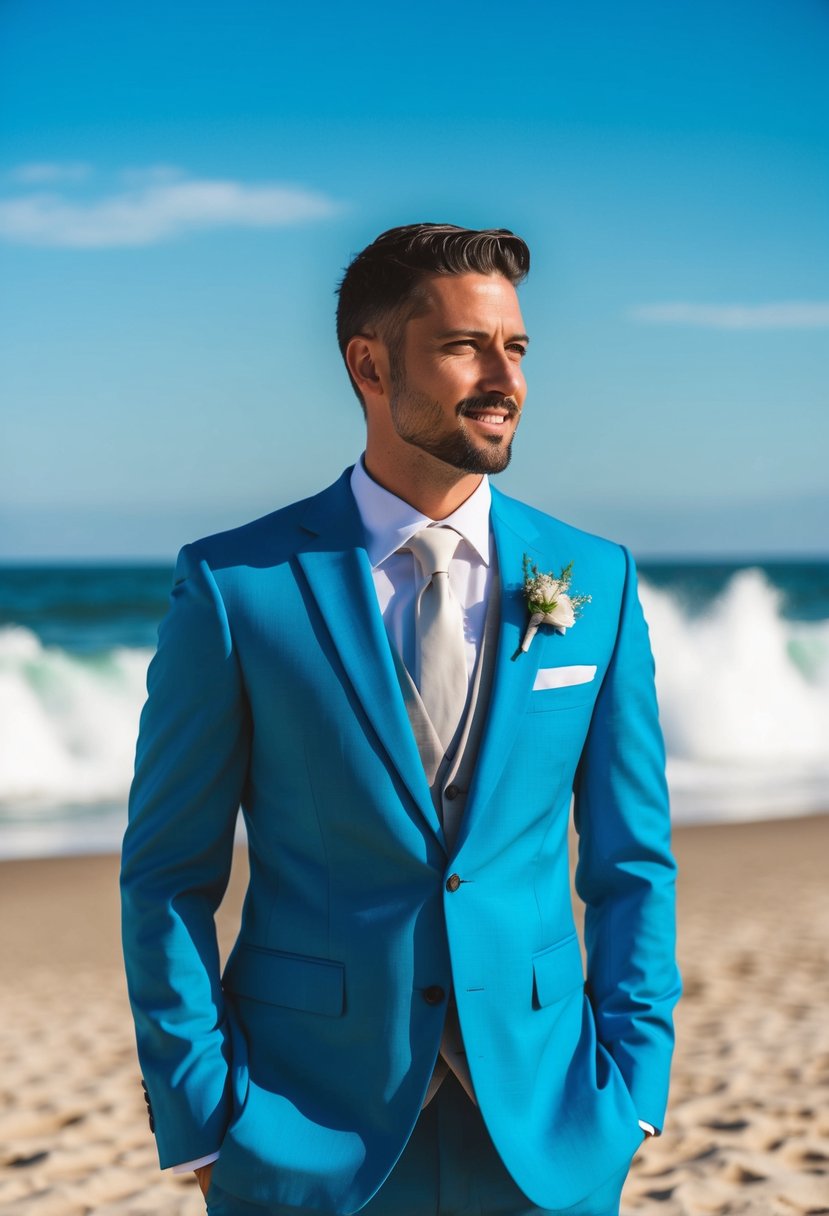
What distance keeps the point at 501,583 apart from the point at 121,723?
52.6 feet

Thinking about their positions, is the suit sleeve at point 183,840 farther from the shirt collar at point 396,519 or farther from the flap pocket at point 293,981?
the shirt collar at point 396,519

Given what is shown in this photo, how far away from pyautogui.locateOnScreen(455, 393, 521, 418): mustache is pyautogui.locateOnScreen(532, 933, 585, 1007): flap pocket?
0.80 metres

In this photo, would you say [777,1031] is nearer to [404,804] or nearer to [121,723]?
[404,804]

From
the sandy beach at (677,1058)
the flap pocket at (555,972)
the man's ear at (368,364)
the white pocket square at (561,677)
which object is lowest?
the sandy beach at (677,1058)

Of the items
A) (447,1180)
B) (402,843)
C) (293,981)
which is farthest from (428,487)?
(447,1180)

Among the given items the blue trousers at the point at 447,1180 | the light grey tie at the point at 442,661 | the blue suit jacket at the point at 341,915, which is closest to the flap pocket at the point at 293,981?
the blue suit jacket at the point at 341,915

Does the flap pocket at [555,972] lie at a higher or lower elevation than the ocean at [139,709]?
lower

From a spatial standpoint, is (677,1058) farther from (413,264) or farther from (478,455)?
(413,264)

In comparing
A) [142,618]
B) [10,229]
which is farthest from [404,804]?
[10,229]

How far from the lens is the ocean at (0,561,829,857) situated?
12086 mm

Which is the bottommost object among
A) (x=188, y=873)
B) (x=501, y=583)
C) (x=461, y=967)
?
(x=461, y=967)

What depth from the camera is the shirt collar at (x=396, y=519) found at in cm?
224

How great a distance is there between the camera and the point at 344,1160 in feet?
6.75

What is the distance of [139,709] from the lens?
18.9 metres
